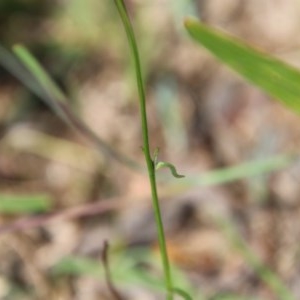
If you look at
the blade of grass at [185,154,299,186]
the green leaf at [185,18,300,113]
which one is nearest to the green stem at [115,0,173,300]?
the green leaf at [185,18,300,113]

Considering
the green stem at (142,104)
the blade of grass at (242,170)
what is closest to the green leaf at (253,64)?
the green stem at (142,104)

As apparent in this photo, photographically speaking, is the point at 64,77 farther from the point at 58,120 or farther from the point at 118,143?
the point at 118,143

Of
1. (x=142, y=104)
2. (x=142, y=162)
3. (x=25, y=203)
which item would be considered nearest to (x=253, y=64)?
(x=142, y=104)

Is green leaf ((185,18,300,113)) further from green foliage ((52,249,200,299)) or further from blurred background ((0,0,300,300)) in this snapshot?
green foliage ((52,249,200,299))

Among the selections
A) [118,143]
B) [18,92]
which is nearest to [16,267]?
[118,143]

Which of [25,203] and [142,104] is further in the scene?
[25,203]

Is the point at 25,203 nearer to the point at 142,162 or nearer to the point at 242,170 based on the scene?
the point at 242,170

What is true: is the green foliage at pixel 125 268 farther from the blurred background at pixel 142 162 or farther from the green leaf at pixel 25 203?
the green leaf at pixel 25 203
